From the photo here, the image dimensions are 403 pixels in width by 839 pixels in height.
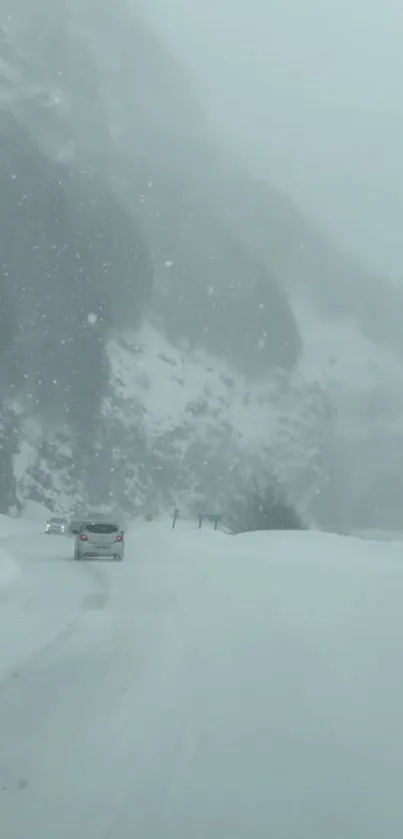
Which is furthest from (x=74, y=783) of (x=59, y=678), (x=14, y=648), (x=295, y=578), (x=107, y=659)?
(x=295, y=578)

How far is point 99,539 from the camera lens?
28609 mm

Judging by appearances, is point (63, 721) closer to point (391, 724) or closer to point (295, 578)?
point (391, 724)

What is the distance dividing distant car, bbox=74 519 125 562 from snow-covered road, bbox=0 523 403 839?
44.1 ft

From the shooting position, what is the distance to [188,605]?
596 inches

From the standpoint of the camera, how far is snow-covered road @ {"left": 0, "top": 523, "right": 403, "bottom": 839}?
15.0 feet

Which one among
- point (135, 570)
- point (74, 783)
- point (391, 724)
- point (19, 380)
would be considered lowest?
point (74, 783)

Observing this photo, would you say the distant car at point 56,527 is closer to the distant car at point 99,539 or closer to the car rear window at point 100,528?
the distant car at point 99,539

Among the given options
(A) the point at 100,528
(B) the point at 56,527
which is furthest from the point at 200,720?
(B) the point at 56,527

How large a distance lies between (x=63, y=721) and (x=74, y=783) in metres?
1.50

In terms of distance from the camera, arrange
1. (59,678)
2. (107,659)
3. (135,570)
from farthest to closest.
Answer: (135,570), (107,659), (59,678)

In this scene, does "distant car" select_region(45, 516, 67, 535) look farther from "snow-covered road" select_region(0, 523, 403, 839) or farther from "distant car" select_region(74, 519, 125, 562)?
"snow-covered road" select_region(0, 523, 403, 839)

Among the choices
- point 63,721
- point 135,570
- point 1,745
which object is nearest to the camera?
point 1,745

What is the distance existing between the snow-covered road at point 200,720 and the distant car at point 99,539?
1344 cm

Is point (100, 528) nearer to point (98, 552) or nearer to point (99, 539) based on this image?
point (99, 539)
